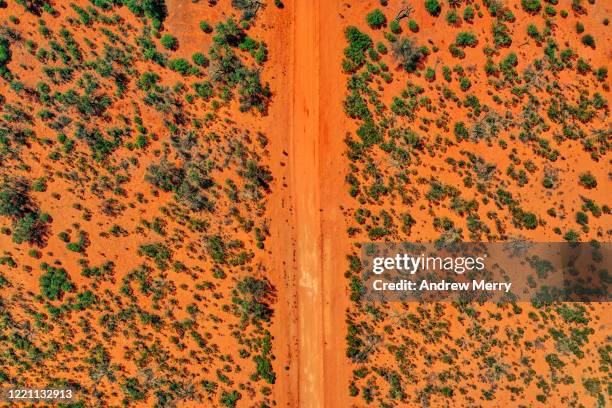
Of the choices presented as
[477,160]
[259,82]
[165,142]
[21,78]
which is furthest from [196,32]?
[477,160]

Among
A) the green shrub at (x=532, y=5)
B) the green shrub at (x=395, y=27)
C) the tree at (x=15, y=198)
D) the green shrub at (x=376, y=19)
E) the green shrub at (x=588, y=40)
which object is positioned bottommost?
the tree at (x=15, y=198)

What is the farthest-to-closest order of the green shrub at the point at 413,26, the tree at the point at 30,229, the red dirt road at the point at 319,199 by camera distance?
the green shrub at the point at 413,26 → the red dirt road at the point at 319,199 → the tree at the point at 30,229

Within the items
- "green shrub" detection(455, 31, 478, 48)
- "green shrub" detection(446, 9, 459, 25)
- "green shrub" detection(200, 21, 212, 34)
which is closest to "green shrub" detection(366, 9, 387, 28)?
"green shrub" detection(446, 9, 459, 25)

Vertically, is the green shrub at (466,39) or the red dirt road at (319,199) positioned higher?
the green shrub at (466,39)

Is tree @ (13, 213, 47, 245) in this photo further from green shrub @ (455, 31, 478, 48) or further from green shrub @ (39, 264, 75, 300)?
green shrub @ (455, 31, 478, 48)

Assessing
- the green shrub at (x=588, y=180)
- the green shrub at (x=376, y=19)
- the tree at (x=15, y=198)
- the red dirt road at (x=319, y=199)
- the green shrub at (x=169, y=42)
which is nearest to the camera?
the tree at (x=15, y=198)

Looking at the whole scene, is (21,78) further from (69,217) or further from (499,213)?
(499,213)

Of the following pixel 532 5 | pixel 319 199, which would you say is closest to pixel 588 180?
pixel 532 5

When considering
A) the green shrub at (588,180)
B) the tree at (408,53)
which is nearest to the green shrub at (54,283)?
the tree at (408,53)

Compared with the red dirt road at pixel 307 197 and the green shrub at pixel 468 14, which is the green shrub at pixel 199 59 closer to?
the red dirt road at pixel 307 197

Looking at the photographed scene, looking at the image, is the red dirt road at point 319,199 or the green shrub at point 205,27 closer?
the red dirt road at point 319,199
